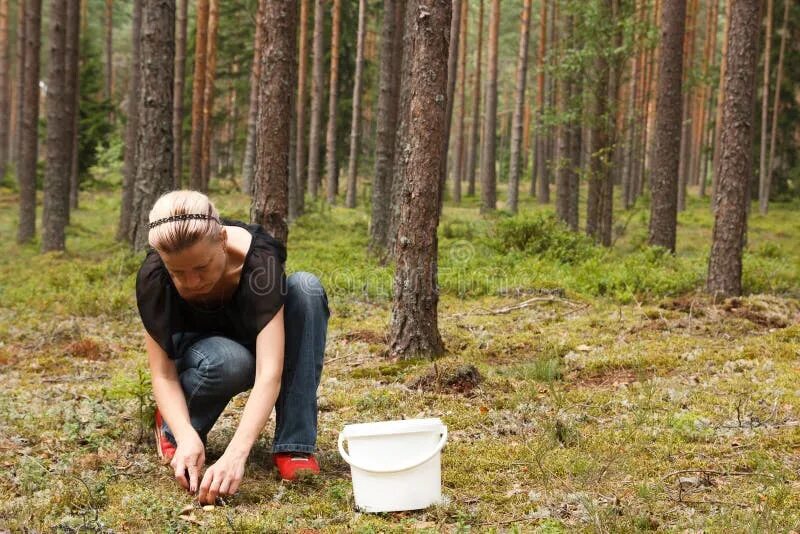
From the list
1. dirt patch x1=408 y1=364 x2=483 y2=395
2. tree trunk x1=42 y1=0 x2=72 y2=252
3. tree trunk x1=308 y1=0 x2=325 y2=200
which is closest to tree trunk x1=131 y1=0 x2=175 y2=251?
tree trunk x1=42 y1=0 x2=72 y2=252

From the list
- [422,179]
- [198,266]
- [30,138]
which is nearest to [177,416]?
[198,266]

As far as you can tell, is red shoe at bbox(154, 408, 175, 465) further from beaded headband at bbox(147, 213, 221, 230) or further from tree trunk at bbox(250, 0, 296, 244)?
tree trunk at bbox(250, 0, 296, 244)

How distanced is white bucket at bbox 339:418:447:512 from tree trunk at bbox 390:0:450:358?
281 cm

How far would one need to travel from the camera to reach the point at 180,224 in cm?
310

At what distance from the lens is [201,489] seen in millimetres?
3135

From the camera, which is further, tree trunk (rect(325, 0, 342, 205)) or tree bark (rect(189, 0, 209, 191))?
tree trunk (rect(325, 0, 342, 205))

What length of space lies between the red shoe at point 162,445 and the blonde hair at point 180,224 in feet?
3.54

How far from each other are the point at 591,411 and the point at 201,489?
2556mm

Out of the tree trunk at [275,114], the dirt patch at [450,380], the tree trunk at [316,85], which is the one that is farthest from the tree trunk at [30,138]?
the dirt patch at [450,380]

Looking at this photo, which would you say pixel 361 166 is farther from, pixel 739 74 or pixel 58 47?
pixel 739 74

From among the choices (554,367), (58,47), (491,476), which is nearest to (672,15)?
(554,367)

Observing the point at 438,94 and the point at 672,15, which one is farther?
the point at 672,15

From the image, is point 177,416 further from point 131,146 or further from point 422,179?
point 131,146

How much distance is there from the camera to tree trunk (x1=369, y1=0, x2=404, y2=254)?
13086mm
